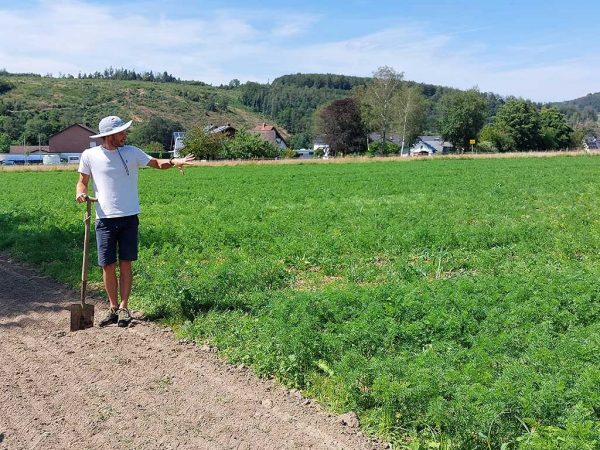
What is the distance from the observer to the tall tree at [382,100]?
8250 cm

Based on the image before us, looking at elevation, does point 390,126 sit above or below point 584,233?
above

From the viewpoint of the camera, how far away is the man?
22.5 feet

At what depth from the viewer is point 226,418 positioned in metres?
4.69

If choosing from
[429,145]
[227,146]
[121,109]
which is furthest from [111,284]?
[121,109]

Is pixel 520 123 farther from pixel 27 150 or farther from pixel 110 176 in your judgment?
pixel 110 176

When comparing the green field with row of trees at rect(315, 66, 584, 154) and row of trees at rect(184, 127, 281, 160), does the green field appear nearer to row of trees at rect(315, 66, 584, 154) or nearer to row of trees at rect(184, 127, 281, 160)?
row of trees at rect(184, 127, 281, 160)

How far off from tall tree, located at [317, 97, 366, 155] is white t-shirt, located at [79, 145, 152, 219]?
3301 inches

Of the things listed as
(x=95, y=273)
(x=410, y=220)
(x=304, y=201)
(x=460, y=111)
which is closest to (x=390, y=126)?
(x=460, y=111)

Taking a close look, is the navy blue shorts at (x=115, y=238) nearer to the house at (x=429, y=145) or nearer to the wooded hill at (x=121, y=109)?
the wooded hill at (x=121, y=109)

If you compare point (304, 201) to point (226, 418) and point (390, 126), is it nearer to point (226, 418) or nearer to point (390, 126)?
point (226, 418)

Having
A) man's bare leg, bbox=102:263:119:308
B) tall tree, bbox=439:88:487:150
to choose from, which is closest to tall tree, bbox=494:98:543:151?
tall tree, bbox=439:88:487:150

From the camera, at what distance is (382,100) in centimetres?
8369

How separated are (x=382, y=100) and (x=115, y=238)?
80.1 meters

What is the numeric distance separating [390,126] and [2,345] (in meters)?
81.4
